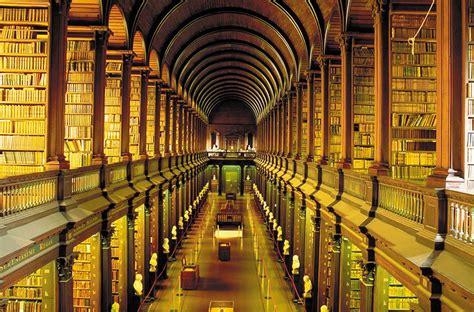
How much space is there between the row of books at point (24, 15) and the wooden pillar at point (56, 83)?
43.7 inches

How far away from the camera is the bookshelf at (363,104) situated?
1012 cm

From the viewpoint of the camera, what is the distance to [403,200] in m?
5.84

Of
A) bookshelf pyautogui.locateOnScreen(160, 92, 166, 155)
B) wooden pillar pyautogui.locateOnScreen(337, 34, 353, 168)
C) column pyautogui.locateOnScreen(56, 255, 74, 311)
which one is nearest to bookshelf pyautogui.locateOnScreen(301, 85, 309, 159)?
bookshelf pyautogui.locateOnScreen(160, 92, 166, 155)

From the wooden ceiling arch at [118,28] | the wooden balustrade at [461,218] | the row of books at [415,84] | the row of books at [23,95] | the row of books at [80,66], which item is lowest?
the wooden balustrade at [461,218]

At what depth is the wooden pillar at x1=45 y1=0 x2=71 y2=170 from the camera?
7.15m

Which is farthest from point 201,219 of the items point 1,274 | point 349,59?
point 1,274

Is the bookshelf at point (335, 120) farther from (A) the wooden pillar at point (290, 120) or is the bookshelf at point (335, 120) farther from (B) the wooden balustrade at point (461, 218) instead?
(B) the wooden balustrade at point (461, 218)

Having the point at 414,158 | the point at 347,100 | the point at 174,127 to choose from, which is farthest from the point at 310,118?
the point at 174,127

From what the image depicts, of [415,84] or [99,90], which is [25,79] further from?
[415,84]

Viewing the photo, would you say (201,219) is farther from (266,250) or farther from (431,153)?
(431,153)

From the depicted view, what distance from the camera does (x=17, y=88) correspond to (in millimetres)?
8219

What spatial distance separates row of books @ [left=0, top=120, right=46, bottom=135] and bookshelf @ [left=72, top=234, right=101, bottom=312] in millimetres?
2208

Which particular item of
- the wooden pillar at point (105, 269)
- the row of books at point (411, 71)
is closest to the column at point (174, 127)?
the wooden pillar at point (105, 269)

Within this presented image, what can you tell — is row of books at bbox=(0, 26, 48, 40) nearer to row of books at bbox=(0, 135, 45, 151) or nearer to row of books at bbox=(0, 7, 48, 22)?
row of books at bbox=(0, 7, 48, 22)
